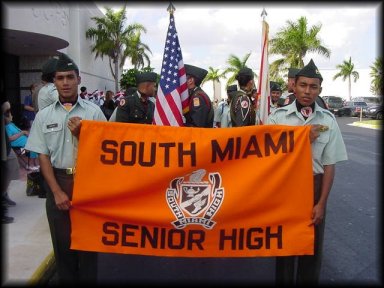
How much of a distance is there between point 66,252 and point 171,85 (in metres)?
2.25

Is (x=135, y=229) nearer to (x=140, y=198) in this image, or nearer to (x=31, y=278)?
(x=140, y=198)

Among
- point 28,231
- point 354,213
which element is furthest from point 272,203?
point 354,213

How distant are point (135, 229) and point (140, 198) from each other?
244 mm

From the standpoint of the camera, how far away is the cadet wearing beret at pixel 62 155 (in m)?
3.33

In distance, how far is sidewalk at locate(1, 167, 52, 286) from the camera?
158 inches

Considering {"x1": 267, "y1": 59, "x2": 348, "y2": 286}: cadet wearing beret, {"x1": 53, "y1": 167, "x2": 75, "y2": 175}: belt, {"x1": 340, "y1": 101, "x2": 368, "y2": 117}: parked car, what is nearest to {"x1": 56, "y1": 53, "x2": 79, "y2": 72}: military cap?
{"x1": 53, "y1": 167, "x2": 75, "y2": 175}: belt

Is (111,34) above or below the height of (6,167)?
above

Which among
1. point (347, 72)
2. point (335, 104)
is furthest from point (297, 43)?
point (347, 72)

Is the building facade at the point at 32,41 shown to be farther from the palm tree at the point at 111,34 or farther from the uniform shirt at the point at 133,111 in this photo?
the palm tree at the point at 111,34

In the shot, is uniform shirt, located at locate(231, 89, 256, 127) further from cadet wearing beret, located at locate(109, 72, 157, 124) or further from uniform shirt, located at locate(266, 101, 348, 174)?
uniform shirt, located at locate(266, 101, 348, 174)

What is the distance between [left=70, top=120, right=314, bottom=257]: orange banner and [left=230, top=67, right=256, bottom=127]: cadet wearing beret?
159 centimetres

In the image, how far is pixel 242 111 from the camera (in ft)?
16.4

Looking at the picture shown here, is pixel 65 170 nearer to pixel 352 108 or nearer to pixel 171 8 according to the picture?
pixel 171 8

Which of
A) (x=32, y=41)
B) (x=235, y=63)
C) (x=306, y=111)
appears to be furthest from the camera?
(x=235, y=63)
